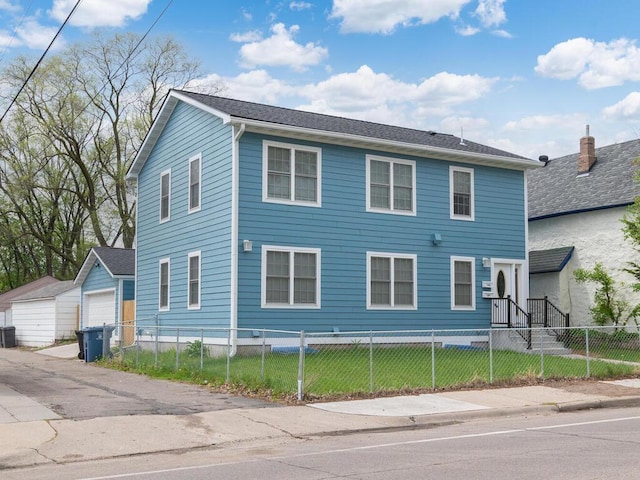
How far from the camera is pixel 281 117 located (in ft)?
76.8

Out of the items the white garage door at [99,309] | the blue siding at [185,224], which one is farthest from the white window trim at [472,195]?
the white garage door at [99,309]

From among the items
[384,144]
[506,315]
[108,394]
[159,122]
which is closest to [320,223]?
[384,144]

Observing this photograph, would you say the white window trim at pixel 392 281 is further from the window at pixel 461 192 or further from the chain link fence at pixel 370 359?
the window at pixel 461 192

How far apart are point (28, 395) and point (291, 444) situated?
22.7 ft

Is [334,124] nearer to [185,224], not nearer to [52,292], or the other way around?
[185,224]

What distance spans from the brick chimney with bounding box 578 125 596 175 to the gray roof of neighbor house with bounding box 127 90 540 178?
241 inches

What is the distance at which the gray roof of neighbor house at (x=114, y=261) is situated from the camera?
28.9 meters

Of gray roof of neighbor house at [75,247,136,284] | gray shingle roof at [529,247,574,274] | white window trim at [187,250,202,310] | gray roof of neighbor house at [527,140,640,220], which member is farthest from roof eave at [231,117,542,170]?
gray roof of neighbor house at [75,247,136,284]

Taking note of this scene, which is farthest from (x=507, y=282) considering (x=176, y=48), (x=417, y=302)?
(x=176, y=48)

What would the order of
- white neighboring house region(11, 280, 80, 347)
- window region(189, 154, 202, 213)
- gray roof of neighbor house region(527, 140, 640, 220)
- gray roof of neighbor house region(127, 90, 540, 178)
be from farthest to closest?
white neighboring house region(11, 280, 80, 347), gray roof of neighbor house region(527, 140, 640, 220), window region(189, 154, 202, 213), gray roof of neighbor house region(127, 90, 540, 178)

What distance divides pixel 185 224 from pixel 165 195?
2.40 m

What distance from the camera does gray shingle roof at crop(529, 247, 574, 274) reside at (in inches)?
1129

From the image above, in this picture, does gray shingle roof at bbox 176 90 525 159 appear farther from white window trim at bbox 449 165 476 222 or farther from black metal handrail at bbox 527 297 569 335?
black metal handrail at bbox 527 297 569 335

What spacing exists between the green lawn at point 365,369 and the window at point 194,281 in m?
2.02
